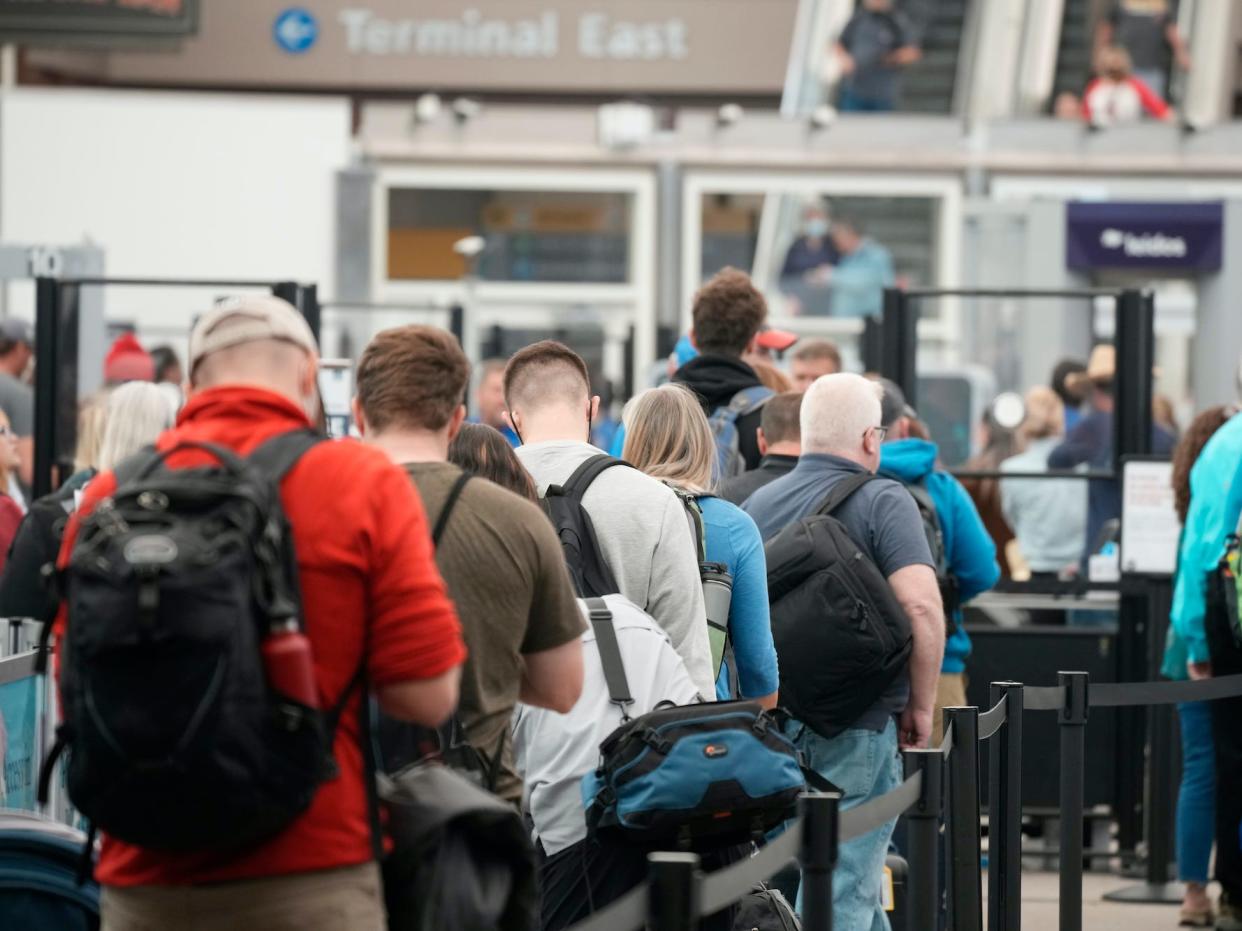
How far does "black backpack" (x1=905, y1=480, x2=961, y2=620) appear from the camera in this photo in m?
6.89

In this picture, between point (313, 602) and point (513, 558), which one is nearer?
point (313, 602)

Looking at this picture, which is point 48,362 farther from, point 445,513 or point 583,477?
point 445,513

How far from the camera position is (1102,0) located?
77.5 ft

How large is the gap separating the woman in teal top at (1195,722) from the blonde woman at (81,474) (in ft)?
11.4

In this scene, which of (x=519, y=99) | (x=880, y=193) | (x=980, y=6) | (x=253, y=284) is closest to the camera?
(x=253, y=284)

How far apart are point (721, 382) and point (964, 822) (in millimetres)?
2840

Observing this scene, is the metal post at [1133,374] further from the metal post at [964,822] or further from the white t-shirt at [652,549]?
the white t-shirt at [652,549]

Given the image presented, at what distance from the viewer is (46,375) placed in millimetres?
9570

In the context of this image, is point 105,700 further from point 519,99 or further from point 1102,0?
point 519,99

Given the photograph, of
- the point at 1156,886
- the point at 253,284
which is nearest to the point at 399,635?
the point at 1156,886

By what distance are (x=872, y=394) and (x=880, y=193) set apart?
12.8 meters

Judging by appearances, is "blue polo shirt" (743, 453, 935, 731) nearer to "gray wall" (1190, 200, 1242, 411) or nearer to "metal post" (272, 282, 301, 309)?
"metal post" (272, 282, 301, 309)

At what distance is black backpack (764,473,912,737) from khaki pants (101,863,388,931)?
9.36ft

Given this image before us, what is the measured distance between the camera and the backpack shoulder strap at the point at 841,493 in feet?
20.0
